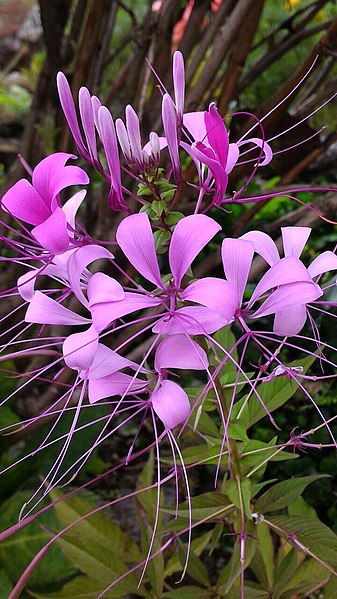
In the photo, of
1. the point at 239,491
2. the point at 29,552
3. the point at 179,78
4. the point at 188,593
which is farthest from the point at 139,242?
the point at 29,552

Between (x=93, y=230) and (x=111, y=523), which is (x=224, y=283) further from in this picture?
(x=93, y=230)

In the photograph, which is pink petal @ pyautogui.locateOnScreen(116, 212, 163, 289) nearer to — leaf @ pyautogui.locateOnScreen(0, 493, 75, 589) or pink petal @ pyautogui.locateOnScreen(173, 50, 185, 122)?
pink petal @ pyautogui.locateOnScreen(173, 50, 185, 122)

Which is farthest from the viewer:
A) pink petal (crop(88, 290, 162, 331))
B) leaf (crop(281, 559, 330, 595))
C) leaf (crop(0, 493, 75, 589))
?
leaf (crop(0, 493, 75, 589))

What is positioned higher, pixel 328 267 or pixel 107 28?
pixel 107 28

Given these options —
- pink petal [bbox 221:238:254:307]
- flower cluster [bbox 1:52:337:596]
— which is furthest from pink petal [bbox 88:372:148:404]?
pink petal [bbox 221:238:254:307]

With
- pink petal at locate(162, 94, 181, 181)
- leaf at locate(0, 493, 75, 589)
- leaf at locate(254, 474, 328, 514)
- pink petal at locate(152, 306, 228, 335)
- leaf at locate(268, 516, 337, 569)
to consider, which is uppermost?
pink petal at locate(162, 94, 181, 181)

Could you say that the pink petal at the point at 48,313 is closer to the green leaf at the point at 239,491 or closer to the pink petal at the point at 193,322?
the pink petal at the point at 193,322

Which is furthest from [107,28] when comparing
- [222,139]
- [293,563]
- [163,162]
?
[293,563]
